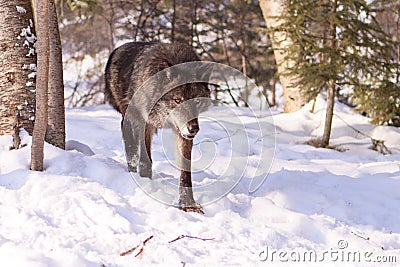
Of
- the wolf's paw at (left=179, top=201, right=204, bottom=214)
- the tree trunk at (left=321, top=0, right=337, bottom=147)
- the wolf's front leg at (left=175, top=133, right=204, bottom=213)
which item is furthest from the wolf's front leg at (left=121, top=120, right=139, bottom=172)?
Result: the tree trunk at (left=321, top=0, right=337, bottom=147)

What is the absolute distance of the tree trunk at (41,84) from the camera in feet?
12.9

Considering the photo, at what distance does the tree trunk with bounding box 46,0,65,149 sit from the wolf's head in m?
1.03

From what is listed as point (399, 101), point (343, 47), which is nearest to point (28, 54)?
point (343, 47)

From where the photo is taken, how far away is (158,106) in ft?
15.6

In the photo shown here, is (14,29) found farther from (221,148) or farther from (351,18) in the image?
(351,18)

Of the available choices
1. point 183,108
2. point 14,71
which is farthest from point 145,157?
point 14,71

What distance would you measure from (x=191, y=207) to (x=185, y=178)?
1.32 ft

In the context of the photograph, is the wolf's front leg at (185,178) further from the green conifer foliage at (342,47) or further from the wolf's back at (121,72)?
the green conifer foliage at (342,47)

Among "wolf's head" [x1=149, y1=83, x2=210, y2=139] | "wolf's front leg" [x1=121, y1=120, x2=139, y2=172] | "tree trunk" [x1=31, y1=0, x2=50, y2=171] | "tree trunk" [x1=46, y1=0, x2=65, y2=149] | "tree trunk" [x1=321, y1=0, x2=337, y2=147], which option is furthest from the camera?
"tree trunk" [x1=321, y1=0, x2=337, y2=147]

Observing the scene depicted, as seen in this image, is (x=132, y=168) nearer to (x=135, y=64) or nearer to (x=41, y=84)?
(x=135, y=64)

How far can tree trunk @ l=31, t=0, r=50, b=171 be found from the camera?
155 inches

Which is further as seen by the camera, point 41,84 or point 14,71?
point 14,71

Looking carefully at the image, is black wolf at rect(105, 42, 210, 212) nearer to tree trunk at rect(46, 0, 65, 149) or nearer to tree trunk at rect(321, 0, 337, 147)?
tree trunk at rect(46, 0, 65, 149)

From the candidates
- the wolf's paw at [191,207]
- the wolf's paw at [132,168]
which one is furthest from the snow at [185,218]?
the wolf's paw at [132,168]
